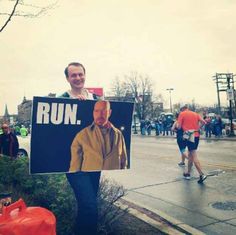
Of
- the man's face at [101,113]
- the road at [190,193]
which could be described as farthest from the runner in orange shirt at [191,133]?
the man's face at [101,113]

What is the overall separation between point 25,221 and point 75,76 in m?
1.48

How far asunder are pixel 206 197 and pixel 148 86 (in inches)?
2105

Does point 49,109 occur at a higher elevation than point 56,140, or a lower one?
higher

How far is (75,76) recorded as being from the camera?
137 inches

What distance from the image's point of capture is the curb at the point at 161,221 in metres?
4.50

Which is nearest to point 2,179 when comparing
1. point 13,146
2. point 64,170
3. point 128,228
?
point 128,228

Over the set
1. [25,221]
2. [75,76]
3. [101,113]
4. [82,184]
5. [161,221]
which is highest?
[75,76]

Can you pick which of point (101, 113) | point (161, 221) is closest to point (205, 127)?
point (161, 221)

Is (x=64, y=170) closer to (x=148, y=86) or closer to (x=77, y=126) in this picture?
(x=77, y=126)

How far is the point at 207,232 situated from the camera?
4.52 metres

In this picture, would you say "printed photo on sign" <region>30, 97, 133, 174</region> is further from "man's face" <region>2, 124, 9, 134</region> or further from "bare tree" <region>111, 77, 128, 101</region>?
"bare tree" <region>111, 77, 128, 101</region>

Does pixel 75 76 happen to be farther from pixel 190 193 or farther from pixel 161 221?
pixel 190 193

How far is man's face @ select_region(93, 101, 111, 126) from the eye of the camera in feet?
11.5

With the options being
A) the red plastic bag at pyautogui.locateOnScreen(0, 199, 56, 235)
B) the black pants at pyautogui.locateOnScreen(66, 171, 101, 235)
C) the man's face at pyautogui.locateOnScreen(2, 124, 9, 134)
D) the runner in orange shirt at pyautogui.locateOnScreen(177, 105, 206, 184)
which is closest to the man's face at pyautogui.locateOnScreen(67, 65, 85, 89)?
the black pants at pyautogui.locateOnScreen(66, 171, 101, 235)
